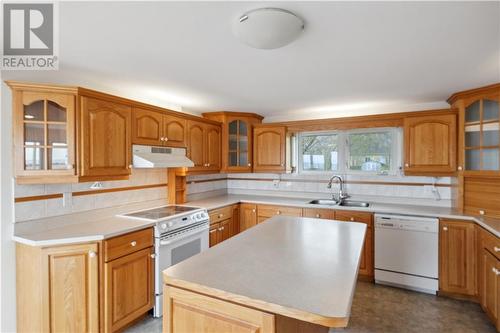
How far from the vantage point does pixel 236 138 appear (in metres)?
4.18

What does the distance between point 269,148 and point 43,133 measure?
9.24ft

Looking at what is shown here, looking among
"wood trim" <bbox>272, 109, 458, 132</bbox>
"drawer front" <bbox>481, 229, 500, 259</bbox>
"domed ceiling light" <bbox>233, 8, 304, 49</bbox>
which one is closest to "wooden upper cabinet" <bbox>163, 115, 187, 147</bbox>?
"wood trim" <bbox>272, 109, 458, 132</bbox>

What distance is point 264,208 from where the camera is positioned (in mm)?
3838

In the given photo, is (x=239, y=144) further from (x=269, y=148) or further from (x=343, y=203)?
(x=343, y=203)

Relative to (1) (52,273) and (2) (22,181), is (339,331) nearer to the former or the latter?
(1) (52,273)

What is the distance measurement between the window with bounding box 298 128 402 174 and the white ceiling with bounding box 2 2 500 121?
642mm

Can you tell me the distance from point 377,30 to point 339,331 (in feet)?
7.75

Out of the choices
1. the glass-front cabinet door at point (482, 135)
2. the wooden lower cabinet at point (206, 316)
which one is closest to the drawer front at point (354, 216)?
the glass-front cabinet door at point (482, 135)

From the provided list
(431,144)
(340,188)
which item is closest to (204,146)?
(340,188)

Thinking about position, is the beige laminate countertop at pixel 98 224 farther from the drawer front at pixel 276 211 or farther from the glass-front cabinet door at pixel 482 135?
the glass-front cabinet door at pixel 482 135

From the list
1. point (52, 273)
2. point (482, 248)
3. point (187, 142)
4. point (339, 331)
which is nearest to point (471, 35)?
point (482, 248)

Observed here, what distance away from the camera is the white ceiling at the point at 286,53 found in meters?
1.38

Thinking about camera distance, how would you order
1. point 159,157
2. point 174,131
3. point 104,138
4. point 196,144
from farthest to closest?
point 196,144
point 174,131
point 159,157
point 104,138

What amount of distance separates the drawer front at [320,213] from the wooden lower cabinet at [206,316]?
8.27 feet
